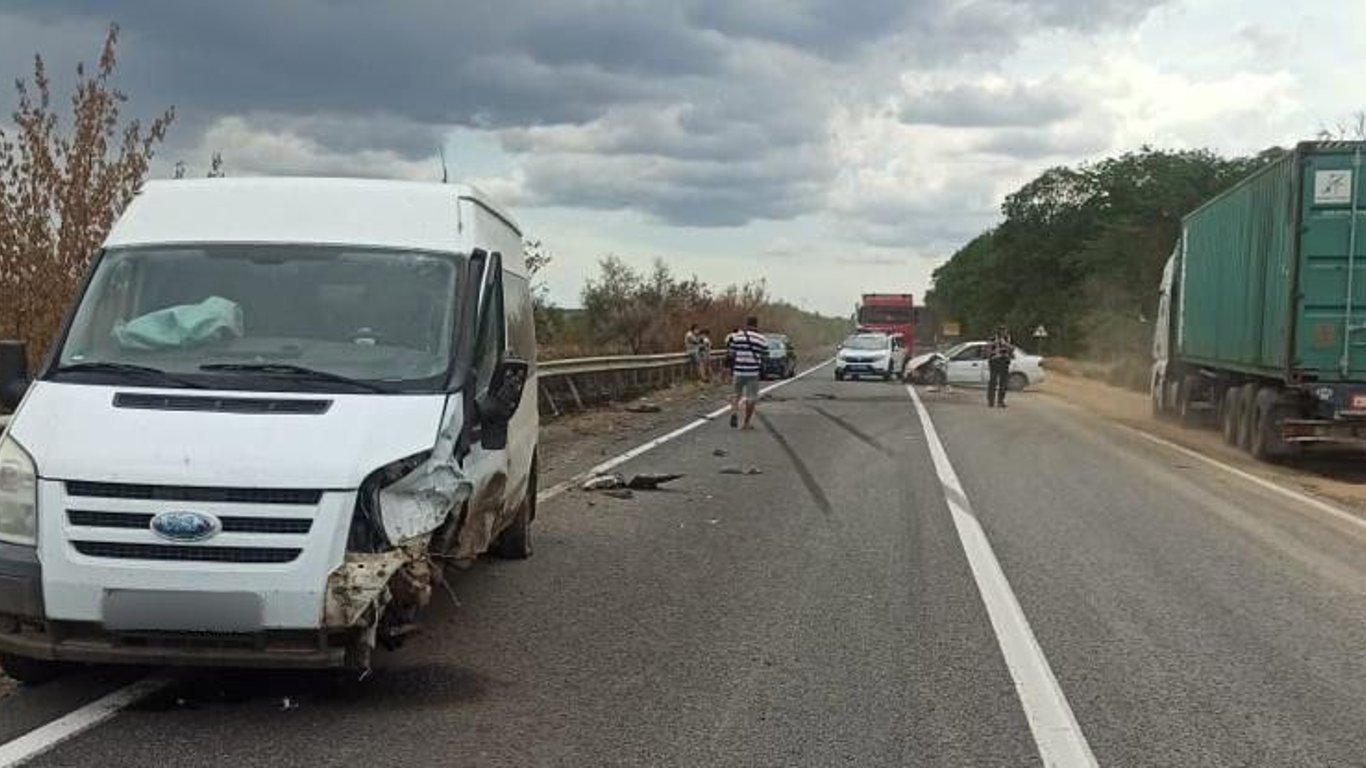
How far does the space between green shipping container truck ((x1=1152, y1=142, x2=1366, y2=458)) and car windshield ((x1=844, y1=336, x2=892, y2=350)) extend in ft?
80.6

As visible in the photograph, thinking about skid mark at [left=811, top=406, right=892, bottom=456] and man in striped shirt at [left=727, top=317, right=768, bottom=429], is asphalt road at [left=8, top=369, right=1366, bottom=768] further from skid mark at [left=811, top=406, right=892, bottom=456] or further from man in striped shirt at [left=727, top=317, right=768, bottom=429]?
man in striped shirt at [left=727, top=317, right=768, bottom=429]

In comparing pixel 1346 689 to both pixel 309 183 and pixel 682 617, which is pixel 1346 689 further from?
pixel 309 183

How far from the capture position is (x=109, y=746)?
5004mm

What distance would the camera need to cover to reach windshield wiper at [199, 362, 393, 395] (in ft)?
19.9

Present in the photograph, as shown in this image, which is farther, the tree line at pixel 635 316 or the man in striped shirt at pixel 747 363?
the tree line at pixel 635 316

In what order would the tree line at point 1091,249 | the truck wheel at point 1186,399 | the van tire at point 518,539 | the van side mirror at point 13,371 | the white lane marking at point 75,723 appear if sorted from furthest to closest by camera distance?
the tree line at point 1091,249 → the truck wheel at point 1186,399 → the van tire at point 518,539 → the van side mirror at point 13,371 → the white lane marking at point 75,723

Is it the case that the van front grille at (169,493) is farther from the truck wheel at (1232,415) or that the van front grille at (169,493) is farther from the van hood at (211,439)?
the truck wheel at (1232,415)

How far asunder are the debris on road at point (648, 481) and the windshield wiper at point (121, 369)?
7.36 m

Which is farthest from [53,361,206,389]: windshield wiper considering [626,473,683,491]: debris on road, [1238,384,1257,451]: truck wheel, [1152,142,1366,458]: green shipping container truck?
[1238,384,1257,451]: truck wheel

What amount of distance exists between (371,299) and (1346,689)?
487cm

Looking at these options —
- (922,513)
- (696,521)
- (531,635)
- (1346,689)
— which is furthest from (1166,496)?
(531,635)

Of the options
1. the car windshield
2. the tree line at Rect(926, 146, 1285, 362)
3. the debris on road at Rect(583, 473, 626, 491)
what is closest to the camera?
the debris on road at Rect(583, 473, 626, 491)

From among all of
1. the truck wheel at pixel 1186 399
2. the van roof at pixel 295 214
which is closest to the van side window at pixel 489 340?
the van roof at pixel 295 214

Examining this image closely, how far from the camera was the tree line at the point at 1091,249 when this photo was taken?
2857 inches
